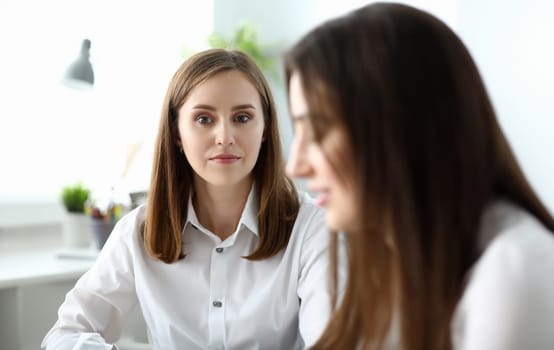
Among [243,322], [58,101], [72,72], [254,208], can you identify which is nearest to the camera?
[243,322]

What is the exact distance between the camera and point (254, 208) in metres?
1.54

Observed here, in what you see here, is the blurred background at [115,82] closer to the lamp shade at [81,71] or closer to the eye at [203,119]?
the lamp shade at [81,71]

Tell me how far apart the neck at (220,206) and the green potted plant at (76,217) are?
0.80m

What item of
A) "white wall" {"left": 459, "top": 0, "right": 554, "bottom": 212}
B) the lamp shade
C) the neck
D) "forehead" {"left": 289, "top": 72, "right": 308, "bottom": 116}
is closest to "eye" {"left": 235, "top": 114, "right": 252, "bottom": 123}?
the neck

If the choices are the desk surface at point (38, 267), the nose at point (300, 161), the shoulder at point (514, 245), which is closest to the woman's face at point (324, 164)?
the nose at point (300, 161)

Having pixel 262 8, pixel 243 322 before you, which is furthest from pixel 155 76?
pixel 243 322

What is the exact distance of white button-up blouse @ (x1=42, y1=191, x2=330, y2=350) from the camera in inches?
56.7

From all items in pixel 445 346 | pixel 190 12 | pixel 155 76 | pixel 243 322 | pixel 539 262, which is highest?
pixel 190 12

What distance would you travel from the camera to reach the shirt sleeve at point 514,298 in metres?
0.71

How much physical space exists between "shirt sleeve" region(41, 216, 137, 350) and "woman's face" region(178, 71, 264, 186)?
0.28 m

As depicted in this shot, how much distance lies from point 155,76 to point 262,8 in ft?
2.99

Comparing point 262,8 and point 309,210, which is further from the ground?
point 262,8

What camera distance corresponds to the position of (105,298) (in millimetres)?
1502

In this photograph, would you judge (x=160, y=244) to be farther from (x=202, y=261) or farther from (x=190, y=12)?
(x=190, y=12)
